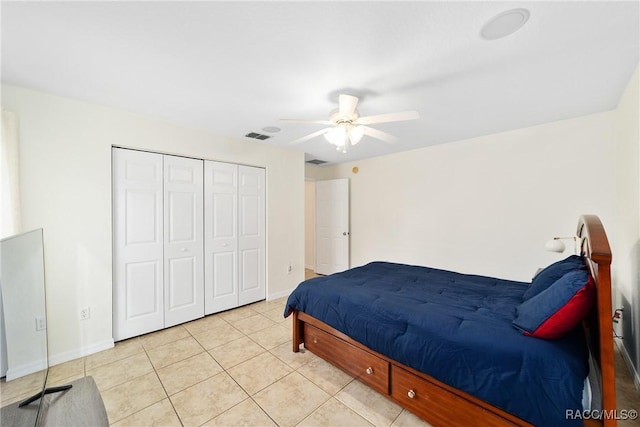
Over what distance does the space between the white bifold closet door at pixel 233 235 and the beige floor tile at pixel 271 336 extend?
2.97 ft

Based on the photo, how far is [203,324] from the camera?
3129 mm

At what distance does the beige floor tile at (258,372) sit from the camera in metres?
2.02

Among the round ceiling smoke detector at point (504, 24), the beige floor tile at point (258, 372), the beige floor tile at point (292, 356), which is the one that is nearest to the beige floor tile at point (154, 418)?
the beige floor tile at point (258, 372)

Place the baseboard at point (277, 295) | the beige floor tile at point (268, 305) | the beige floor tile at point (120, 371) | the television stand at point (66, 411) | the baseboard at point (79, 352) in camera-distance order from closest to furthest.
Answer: the television stand at point (66, 411), the beige floor tile at point (120, 371), the baseboard at point (79, 352), the beige floor tile at point (268, 305), the baseboard at point (277, 295)

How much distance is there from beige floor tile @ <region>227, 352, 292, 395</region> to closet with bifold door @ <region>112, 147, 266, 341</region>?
135 centimetres

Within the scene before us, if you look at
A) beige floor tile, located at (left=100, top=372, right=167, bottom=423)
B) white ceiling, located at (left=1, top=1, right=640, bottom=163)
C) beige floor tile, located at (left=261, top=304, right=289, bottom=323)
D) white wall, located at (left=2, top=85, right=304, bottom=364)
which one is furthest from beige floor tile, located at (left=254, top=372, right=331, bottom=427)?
white ceiling, located at (left=1, top=1, right=640, bottom=163)

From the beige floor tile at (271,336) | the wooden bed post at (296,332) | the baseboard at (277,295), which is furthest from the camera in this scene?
the baseboard at (277,295)

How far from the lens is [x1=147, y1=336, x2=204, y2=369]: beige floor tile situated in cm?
235

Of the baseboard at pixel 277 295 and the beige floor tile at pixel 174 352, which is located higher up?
the baseboard at pixel 277 295

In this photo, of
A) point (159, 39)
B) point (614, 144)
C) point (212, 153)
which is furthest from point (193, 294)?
point (614, 144)

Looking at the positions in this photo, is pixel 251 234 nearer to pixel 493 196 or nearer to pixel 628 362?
pixel 493 196

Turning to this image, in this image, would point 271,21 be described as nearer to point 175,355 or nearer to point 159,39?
point 159,39

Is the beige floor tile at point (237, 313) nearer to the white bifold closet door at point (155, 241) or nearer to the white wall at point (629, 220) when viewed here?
the white bifold closet door at point (155, 241)

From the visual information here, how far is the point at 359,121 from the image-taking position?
211 cm
